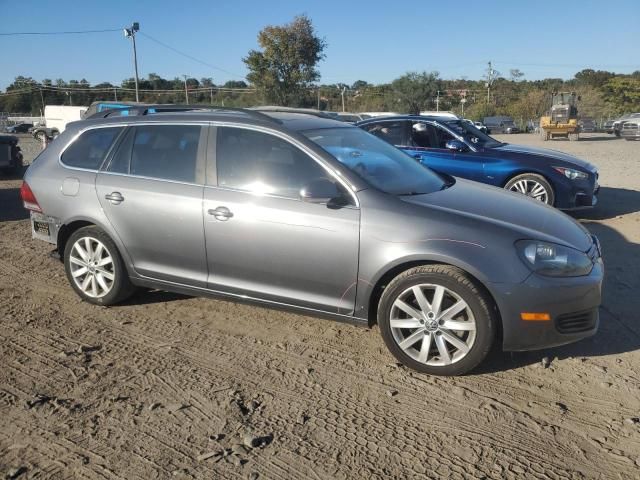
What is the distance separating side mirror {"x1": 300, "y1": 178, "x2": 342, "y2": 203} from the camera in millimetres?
3594

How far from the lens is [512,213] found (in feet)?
12.5

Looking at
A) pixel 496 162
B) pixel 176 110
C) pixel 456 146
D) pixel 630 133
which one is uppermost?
pixel 176 110

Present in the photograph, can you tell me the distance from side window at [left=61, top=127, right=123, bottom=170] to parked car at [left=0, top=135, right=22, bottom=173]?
963cm

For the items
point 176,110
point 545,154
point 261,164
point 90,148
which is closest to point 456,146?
point 545,154

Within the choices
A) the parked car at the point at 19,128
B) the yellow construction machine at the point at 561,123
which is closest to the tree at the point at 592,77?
the yellow construction machine at the point at 561,123

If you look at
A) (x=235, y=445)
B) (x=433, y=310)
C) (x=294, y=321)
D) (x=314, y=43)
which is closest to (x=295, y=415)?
(x=235, y=445)

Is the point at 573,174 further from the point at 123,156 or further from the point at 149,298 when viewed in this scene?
the point at 123,156

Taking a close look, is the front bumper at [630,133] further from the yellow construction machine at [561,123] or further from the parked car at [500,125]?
the parked car at [500,125]

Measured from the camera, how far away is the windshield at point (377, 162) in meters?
3.95

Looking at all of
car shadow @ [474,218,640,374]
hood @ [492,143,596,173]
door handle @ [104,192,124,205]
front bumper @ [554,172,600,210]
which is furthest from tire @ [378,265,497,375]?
hood @ [492,143,596,173]

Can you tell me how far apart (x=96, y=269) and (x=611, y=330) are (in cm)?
425

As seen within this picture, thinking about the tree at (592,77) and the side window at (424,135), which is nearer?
the side window at (424,135)

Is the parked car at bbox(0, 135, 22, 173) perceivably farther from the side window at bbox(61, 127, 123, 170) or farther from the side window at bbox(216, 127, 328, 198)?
the side window at bbox(216, 127, 328, 198)

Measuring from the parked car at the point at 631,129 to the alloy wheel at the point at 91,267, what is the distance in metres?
32.1
